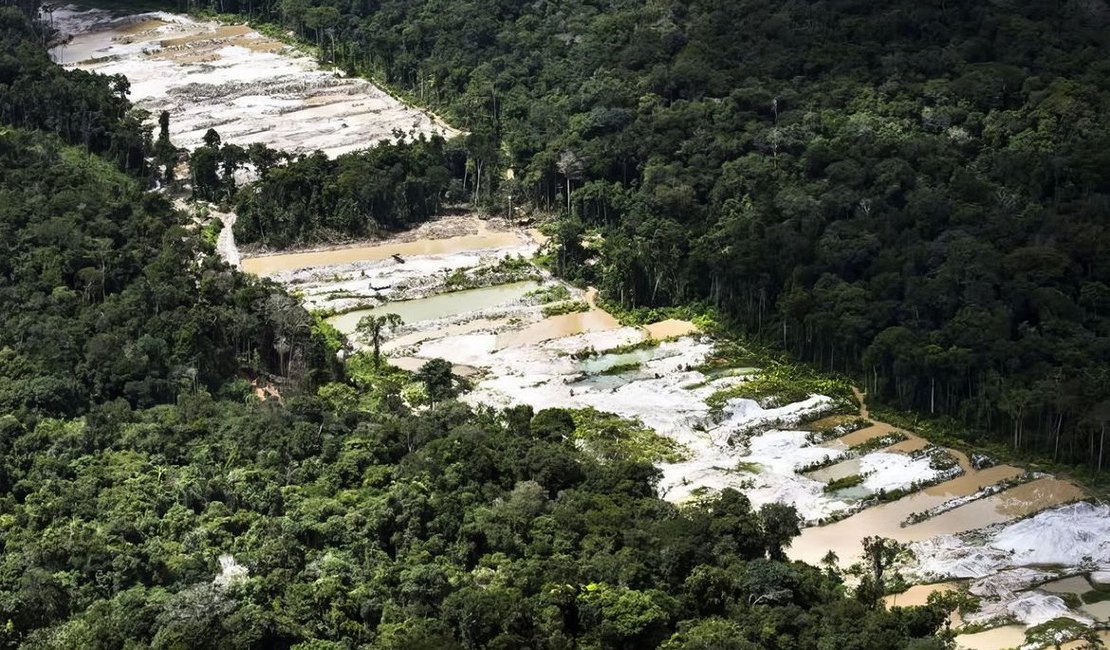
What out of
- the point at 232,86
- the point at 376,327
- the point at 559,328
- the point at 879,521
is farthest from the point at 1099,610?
the point at 232,86

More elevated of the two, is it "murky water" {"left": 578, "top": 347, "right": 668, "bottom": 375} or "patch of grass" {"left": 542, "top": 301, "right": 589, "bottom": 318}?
"patch of grass" {"left": 542, "top": 301, "right": 589, "bottom": 318}

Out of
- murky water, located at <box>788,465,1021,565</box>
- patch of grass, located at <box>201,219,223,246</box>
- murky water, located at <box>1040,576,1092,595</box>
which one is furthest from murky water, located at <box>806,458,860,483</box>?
patch of grass, located at <box>201,219,223,246</box>

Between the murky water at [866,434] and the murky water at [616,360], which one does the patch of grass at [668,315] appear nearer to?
the murky water at [616,360]

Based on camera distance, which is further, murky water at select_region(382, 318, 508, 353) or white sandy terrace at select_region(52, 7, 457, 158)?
white sandy terrace at select_region(52, 7, 457, 158)

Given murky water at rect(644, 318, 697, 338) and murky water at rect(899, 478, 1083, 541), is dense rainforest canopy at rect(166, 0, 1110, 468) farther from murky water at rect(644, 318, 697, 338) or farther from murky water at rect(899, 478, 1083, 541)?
murky water at rect(899, 478, 1083, 541)

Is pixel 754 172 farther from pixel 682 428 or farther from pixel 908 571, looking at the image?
pixel 908 571

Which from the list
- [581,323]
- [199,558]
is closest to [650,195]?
[581,323]
